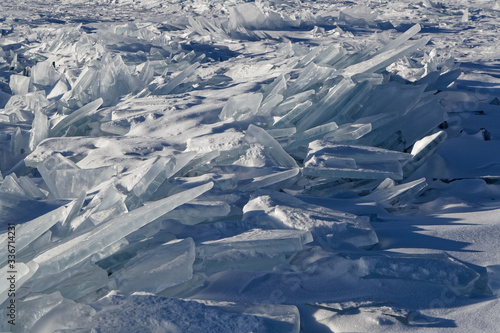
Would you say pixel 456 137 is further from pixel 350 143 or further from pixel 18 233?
pixel 18 233

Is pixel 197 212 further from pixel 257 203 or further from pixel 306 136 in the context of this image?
pixel 306 136

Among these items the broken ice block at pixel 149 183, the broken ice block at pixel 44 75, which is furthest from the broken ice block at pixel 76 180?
the broken ice block at pixel 44 75

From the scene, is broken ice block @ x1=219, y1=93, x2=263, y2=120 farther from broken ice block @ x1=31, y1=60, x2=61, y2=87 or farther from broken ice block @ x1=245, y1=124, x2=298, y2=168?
broken ice block @ x1=31, y1=60, x2=61, y2=87

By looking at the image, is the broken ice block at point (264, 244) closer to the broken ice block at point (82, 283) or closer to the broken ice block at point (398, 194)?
the broken ice block at point (82, 283)

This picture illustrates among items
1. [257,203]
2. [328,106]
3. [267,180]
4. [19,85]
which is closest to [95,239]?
[257,203]

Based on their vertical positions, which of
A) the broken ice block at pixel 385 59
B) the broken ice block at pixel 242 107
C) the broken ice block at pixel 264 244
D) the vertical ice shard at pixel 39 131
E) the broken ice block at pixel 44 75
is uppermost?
the broken ice block at pixel 385 59

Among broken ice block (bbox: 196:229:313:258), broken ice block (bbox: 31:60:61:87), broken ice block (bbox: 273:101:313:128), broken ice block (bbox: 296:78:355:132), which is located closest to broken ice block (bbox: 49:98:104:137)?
broken ice block (bbox: 273:101:313:128)
